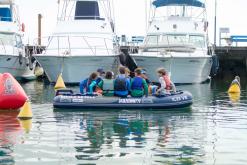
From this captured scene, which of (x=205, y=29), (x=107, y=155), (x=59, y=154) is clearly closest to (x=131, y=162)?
(x=107, y=155)

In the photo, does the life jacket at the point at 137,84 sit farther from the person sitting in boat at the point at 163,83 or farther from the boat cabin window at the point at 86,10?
the boat cabin window at the point at 86,10

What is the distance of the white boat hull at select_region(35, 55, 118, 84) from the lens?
29172 mm

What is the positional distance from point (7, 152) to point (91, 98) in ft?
24.4

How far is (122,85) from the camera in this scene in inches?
699

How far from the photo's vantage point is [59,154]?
10.3 metres

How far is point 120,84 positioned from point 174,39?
1481 cm

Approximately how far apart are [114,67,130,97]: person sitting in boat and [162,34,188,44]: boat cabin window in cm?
1418

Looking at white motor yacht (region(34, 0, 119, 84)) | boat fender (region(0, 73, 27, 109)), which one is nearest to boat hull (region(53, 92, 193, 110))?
boat fender (region(0, 73, 27, 109))

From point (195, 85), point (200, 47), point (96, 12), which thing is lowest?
point (195, 85)

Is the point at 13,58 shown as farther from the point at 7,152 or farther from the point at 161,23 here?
the point at 7,152

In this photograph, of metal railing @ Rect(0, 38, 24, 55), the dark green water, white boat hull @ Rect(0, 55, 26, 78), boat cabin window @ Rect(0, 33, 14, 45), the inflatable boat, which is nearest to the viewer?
the dark green water

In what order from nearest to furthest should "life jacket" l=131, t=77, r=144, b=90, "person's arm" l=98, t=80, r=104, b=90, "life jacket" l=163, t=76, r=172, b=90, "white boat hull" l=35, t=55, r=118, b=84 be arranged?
"life jacket" l=131, t=77, r=144, b=90 < "life jacket" l=163, t=76, r=172, b=90 < "person's arm" l=98, t=80, r=104, b=90 < "white boat hull" l=35, t=55, r=118, b=84

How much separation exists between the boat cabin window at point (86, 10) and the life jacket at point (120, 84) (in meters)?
15.5

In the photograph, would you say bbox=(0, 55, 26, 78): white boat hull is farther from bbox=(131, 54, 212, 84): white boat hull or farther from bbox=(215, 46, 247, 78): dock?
bbox=(215, 46, 247, 78): dock
